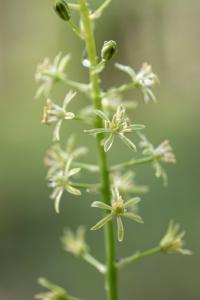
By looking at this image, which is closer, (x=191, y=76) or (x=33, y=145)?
(x=33, y=145)

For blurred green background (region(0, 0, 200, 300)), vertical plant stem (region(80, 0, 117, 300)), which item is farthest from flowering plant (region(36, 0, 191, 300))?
blurred green background (region(0, 0, 200, 300))

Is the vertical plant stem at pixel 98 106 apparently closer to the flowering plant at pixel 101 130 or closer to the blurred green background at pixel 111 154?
the flowering plant at pixel 101 130

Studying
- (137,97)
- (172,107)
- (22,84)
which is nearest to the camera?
(172,107)

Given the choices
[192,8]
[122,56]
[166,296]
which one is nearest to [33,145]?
[166,296]

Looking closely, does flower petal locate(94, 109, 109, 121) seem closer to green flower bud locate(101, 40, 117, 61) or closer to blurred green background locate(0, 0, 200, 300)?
green flower bud locate(101, 40, 117, 61)

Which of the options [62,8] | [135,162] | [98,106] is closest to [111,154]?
[135,162]

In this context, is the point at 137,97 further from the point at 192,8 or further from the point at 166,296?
the point at 166,296
